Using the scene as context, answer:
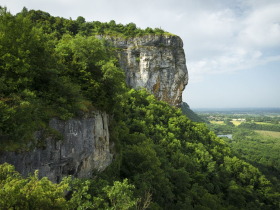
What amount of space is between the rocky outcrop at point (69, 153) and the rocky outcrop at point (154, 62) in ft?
103

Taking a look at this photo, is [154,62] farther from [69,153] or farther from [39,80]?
[69,153]

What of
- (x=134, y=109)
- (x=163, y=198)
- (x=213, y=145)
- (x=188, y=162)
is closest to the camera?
(x=163, y=198)

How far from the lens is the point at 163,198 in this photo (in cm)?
1570

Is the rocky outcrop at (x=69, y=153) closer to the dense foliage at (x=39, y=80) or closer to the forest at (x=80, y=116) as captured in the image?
the forest at (x=80, y=116)

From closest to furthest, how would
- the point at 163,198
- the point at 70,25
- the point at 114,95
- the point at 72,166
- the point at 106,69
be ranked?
the point at 72,166 < the point at 106,69 < the point at 114,95 < the point at 163,198 < the point at 70,25

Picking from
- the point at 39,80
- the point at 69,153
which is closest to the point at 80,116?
the point at 69,153

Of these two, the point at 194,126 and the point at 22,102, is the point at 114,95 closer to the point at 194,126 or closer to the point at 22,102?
the point at 22,102

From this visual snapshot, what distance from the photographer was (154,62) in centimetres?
4256

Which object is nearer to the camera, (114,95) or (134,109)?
(114,95)

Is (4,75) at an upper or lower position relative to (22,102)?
upper

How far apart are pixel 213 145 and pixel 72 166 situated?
1332 inches

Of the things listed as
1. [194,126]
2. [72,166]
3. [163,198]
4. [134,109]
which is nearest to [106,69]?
[72,166]

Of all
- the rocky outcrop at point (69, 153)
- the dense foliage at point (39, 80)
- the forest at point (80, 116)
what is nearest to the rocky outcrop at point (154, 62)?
the forest at point (80, 116)

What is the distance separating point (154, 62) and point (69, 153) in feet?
120
